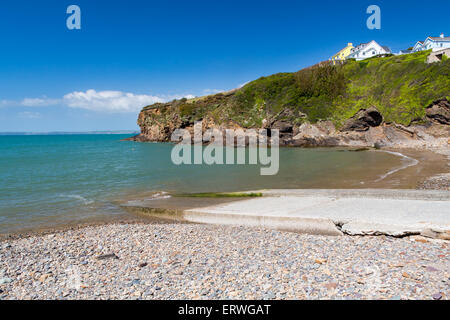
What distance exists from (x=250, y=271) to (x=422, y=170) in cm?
2206

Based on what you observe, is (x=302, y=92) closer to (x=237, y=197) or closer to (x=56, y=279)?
(x=237, y=197)

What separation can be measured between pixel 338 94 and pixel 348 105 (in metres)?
4.85

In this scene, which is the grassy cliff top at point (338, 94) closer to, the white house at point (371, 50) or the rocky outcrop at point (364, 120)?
the rocky outcrop at point (364, 120)

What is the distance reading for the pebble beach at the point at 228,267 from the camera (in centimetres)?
497

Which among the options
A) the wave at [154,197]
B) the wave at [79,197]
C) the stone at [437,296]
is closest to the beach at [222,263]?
the stone at [437,296]

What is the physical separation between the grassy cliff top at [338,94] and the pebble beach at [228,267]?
150 ft

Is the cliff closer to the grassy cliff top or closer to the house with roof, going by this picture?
the grassy cliff top

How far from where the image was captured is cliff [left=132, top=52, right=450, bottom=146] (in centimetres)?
4194

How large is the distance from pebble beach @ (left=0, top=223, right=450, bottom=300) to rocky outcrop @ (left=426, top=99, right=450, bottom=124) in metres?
43.6

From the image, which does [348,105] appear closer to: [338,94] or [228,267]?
[338,94]

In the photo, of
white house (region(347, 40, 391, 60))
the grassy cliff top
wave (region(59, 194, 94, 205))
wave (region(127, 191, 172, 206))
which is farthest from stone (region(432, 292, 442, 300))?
white house (region(347, 40, 391, 60))

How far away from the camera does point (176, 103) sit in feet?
279
